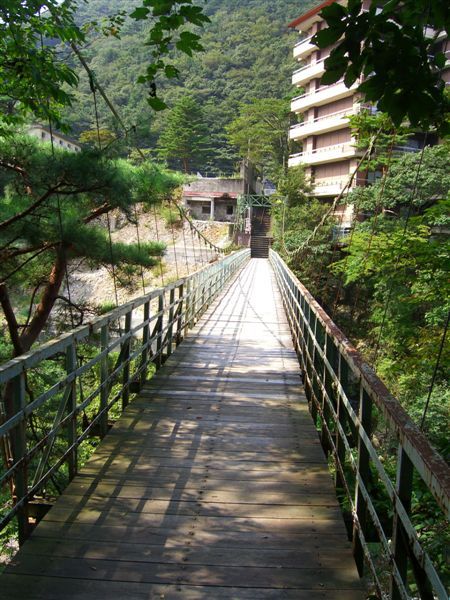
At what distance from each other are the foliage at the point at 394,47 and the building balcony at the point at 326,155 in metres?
28.3

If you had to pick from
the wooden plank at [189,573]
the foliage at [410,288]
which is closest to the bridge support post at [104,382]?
the wooden plank at [189,573]

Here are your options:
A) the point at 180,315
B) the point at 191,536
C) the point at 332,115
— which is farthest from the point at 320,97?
the point at 191,536

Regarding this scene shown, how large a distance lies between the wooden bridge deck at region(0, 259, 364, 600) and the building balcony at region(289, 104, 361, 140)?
1114 inches

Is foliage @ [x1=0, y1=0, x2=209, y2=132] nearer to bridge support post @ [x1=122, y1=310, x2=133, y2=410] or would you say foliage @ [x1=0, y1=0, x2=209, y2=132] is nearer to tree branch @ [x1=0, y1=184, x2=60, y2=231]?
tree branch @ [x1=0, y1=184, x2=60, y2=231]

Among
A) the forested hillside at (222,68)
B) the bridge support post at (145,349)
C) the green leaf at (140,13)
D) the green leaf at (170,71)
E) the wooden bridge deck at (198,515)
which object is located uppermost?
the forested hillside at (222,68)

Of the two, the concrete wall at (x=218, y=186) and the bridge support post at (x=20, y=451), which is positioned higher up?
the concrete wall at (x=218, y=186)

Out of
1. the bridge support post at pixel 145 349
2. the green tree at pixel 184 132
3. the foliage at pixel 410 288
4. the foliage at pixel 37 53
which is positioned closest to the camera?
the foliage at pixel 37 53

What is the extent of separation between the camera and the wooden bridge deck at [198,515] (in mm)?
2355

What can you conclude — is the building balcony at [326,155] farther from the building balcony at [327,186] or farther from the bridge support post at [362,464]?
the bridge support post at [362,464]

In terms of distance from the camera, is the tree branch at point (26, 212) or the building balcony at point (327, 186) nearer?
the tree branch at point (26, 212)

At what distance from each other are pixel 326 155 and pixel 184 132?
70.3 ft

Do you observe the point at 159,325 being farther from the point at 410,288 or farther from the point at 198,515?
the point at 410,288

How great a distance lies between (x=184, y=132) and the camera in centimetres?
5047

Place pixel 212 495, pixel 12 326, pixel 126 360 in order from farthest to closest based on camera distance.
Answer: pixel 12 326 → pixel 126 360 → pixel 212 495
